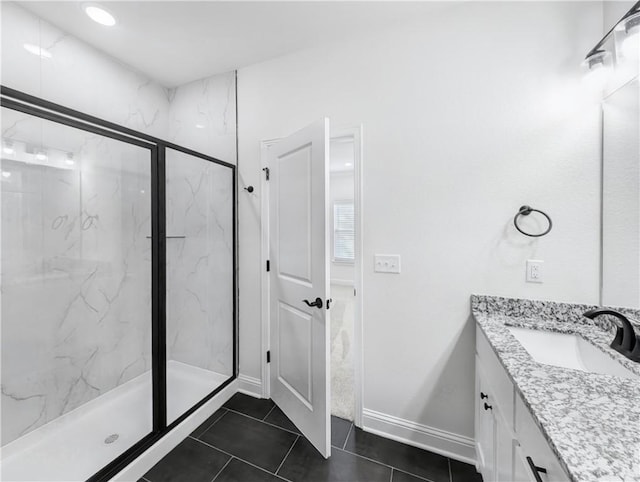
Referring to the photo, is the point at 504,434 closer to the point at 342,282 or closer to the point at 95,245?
the point at 95,245

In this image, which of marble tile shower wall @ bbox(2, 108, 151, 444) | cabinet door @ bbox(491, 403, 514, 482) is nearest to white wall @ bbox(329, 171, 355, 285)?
marble tile shower wall @ bbox(2, 108, 151, 444)

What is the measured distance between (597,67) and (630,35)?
16cm

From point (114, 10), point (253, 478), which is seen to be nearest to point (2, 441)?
point (253, 478)

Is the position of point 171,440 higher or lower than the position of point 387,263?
lower

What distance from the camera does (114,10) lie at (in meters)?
1.70

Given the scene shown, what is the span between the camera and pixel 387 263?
1828 millimetres

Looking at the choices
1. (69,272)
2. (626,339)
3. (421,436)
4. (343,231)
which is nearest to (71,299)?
(69,272)

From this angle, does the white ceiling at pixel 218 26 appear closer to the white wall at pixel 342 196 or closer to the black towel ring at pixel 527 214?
the black towel ring at pixel 527 214

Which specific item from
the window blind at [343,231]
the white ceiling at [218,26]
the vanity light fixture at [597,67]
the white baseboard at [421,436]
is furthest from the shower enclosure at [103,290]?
the window blind at [343,231]

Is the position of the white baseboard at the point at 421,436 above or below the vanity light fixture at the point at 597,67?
below

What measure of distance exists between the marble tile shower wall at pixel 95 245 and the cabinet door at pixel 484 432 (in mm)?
1888

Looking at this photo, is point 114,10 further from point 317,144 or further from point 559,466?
point 559,466

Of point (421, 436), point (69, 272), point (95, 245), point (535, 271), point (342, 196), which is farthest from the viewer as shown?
point (342, 196)

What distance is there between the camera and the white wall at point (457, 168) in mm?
1462
